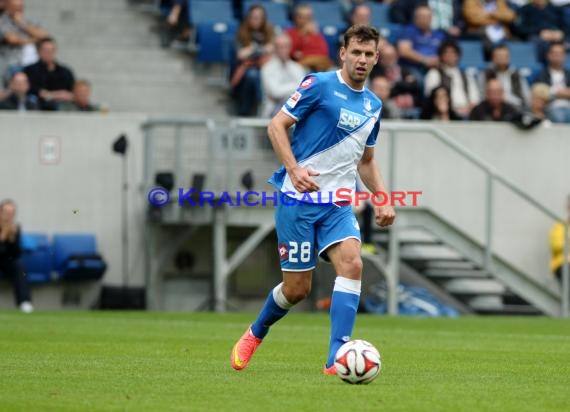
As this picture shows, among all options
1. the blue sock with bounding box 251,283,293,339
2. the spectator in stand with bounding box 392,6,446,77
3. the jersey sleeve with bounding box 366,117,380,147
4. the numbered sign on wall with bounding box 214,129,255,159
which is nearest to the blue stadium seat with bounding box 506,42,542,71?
the spectator in stand with bounding box 392,6,446,77

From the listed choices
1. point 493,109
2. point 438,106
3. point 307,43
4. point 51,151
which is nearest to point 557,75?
point 493,109

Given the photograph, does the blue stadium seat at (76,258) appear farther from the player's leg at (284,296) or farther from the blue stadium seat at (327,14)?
the player's leg at (284,296)

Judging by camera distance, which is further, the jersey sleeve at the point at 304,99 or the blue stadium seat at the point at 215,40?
the blue stadium seat at the point at 215,40

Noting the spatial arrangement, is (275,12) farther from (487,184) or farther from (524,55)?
(487,184)

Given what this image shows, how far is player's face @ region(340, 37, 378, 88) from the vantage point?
9523 millimetres

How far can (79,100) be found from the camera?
21.1 metres

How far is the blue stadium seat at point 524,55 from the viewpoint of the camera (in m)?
24.4

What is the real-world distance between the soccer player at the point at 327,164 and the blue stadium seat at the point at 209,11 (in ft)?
43.5

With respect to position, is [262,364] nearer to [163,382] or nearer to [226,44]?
[163,382]

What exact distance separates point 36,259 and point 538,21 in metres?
10.6

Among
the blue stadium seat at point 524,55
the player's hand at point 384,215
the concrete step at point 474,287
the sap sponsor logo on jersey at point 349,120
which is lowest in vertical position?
the concrete step at point 474,287

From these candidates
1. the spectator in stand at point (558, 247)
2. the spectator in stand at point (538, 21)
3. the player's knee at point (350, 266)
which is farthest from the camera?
the spectator in stand at point (538, 21)

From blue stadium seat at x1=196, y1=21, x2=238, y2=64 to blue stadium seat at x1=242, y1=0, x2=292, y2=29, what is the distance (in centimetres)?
68

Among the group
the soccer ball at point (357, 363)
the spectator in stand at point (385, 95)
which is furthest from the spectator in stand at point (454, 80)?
the soccer ball at point (357, 363)
